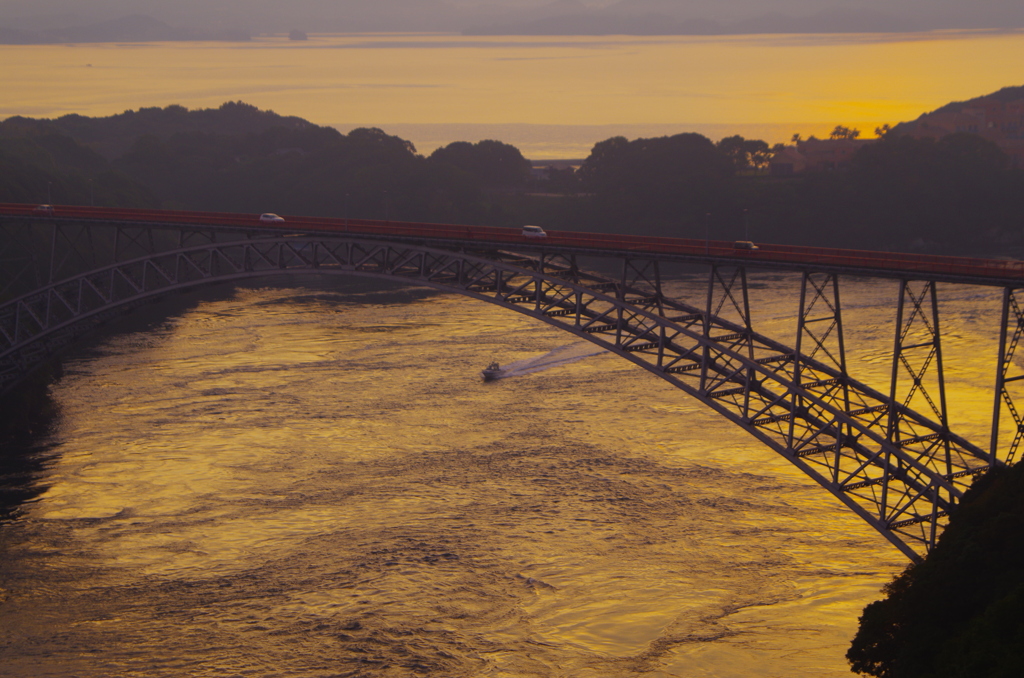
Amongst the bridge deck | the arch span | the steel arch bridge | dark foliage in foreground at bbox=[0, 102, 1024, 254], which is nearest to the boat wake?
the steel arch bridge

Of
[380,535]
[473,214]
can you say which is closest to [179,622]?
[380,535]

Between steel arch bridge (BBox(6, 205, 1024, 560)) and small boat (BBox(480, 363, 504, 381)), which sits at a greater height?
steel arch bridge (BBox(6, 205, 1024, 560))

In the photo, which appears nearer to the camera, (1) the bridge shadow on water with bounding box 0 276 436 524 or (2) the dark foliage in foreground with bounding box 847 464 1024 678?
(2) the dark foliage in foreground with bounding box 847 464 1024 678

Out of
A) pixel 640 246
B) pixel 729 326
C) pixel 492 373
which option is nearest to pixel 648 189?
pixel 492 373

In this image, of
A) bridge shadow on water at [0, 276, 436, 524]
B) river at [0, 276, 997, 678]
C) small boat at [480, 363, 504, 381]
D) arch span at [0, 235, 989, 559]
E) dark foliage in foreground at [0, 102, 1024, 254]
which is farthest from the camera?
dark foliage in foreground at [0, 102, 1024, 254]

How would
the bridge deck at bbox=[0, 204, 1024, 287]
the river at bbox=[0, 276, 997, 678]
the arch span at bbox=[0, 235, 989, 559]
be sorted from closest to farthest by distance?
the bridge deck at bbox=[0, 204, 1024, 287] → the arch span at bbox=[0, 235, 989, 559] → the river at bbox=[0, 276, 997, 678]

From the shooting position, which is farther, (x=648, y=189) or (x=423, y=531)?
(x=648, y=189)

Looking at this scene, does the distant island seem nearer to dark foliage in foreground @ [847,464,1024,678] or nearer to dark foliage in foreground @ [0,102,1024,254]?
dark foliage in foreground @ [0,102,1024,254]

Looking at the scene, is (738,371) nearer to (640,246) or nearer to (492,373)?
(640,246)
